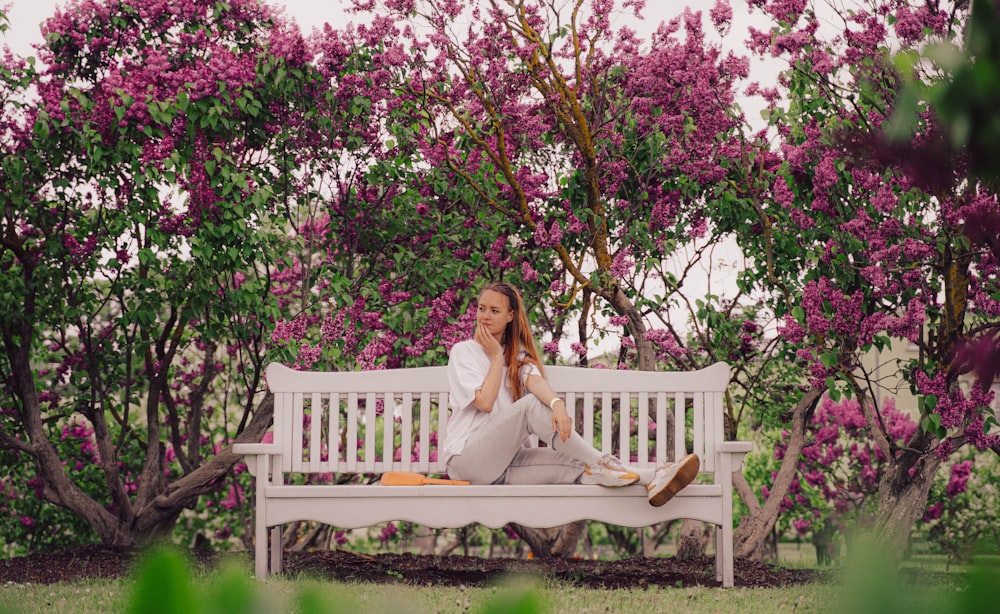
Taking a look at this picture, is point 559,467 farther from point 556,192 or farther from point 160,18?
point 160,18

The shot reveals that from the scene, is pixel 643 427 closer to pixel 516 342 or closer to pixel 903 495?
pixel 516 342

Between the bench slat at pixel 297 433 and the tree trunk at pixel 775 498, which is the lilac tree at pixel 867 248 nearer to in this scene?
the tree trunk at pixel 775 498

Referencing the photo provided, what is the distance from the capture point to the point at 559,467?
464cm

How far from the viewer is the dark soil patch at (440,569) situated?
476 cm

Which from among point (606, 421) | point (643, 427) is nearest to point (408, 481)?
point (606, 421)

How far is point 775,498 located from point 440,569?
6.46ft

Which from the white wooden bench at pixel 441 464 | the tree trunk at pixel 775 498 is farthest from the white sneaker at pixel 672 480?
the tree trunk at pixel 775 498

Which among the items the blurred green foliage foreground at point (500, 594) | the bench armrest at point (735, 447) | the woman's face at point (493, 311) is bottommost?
the bench armrest at point (735, 447)

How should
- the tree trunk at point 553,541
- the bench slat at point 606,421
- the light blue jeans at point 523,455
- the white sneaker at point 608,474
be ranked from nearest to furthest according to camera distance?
1. the white sneaker at point 608,474
2. the light blue jeans at point 523,455
3. the bench slat at point 606,421
4. the tree trunk at point 553,541

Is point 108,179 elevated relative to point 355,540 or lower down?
elevated

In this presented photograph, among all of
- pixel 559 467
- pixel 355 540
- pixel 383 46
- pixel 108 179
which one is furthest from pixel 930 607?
pixel 355 540

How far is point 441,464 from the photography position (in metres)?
5.14

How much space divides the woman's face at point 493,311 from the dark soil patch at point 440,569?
1.15 m

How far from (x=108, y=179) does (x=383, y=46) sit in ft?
5.49
